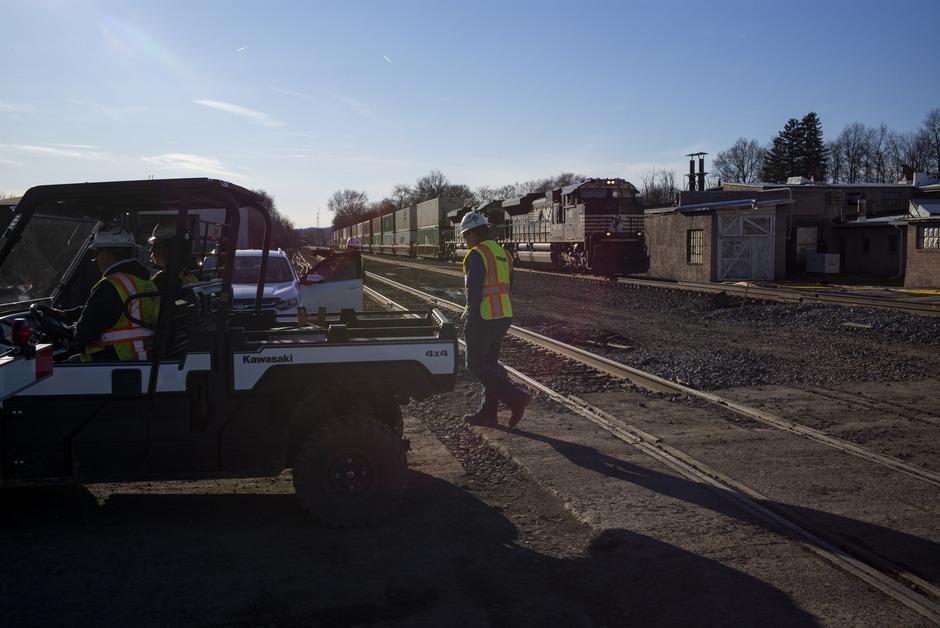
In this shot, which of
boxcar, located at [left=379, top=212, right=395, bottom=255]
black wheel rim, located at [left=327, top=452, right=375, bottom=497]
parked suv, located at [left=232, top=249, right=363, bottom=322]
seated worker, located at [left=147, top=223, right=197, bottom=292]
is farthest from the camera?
boxcar, located at [left=379, top=212, right=395, bottom=255]

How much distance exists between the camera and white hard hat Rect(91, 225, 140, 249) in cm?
466

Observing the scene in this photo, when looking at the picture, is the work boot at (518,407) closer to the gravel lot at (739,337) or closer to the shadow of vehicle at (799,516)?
the shadow of vehicle at (799,516)

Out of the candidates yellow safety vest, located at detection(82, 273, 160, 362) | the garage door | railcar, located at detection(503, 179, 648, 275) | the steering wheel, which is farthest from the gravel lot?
railcar, located at detection(503, 179, 648, 275)

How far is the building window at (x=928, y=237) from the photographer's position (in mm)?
23812

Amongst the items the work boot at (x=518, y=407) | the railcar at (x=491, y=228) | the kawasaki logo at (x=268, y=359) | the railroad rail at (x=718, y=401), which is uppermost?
the railcar at (x=491, y=228)

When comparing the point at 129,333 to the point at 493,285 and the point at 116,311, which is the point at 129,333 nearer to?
the point at 116,311

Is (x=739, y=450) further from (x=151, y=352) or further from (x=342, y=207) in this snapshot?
(x=342, y=207)

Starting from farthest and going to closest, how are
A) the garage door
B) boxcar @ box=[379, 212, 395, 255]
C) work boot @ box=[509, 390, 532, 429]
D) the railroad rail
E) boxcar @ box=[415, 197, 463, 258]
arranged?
boxcar @ box=[379, 212, 395, 255], boxcar @ box=[415, 197, 463, 258], the garage door, work boot @ box=[509, 390, 532, 429], the railroad rail

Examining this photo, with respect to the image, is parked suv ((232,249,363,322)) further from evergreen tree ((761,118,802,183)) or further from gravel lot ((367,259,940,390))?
evergreen tree ((761,118,802,183))

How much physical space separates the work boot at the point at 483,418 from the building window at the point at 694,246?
23561 millimetres

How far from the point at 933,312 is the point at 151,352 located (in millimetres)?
14823

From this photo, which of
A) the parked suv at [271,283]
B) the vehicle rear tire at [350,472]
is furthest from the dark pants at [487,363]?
the parked suv at [271,283]

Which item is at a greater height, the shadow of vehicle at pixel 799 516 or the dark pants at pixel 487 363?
the dark pants at pixel 487 363

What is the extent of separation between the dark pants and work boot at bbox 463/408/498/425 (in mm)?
30
